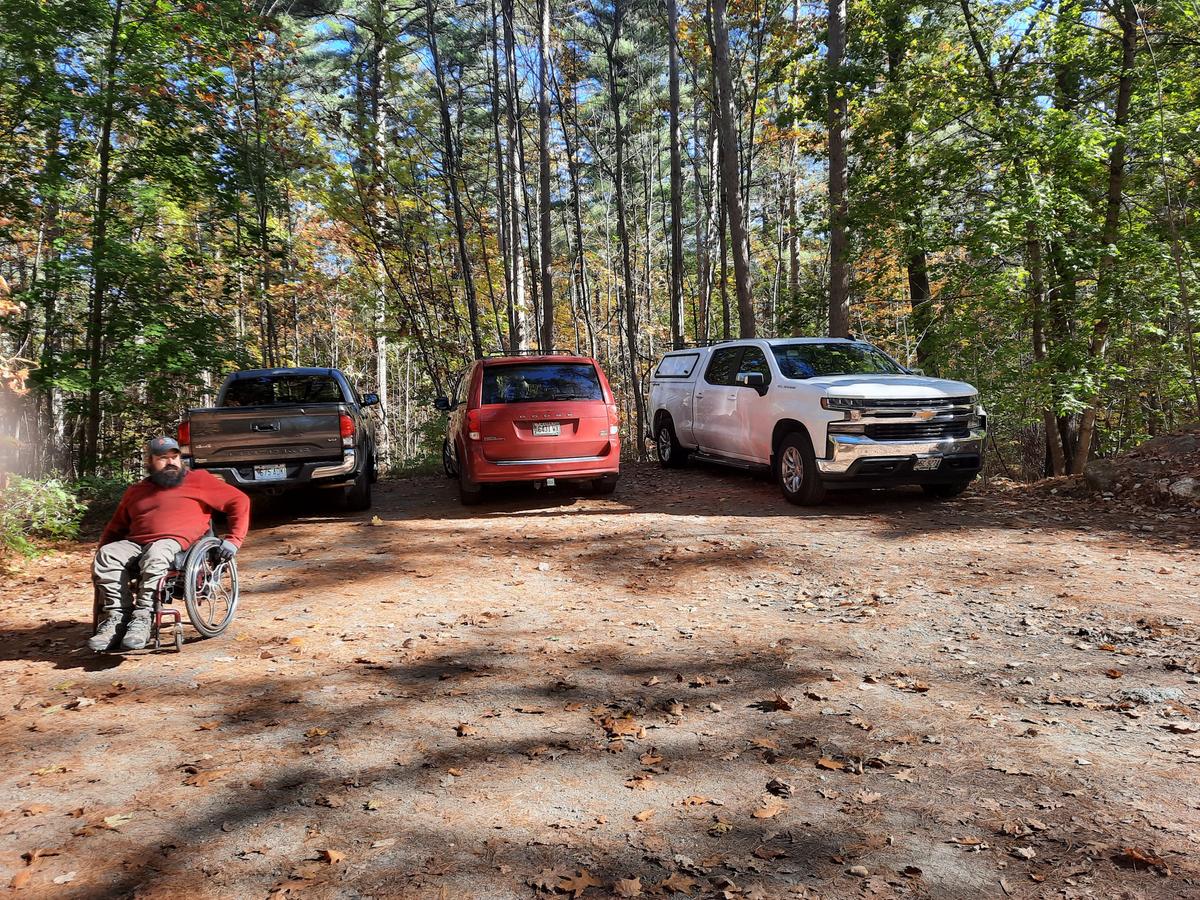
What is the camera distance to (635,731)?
3982 mm

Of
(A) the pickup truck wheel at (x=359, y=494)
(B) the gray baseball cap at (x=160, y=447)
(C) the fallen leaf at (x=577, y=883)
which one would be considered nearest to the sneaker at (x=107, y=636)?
(B) the gray baseball cap at (x=160, y=447)

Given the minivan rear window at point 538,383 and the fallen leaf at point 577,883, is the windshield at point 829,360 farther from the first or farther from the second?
the fallen leaf at point 577,883

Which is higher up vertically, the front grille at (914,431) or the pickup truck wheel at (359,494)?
the front grille at (914,431)

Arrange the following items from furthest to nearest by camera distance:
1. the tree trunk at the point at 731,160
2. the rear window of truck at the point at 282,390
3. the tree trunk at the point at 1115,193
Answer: the tree trunk at the point at 731,160, the tree trunk at the point at 1115,193, the rear window of truck at the point at 282,390

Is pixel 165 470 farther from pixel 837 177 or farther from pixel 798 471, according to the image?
pixel 837 177

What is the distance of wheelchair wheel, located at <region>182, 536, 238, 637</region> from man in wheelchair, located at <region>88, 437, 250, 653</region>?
0.37ft

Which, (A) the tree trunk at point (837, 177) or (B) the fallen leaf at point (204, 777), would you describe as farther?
(A) the tree trunk at point (837, 177)

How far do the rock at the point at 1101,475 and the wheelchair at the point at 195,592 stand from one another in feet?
31.8

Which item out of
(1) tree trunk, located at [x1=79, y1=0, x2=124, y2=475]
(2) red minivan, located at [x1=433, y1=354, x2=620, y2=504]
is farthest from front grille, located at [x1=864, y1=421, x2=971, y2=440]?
(1) tree trunk, located at [x1=79, y1=0, x2=124, y2=475]

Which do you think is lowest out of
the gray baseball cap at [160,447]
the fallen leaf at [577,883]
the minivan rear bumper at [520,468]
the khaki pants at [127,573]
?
the fallen leaf at [577,883]

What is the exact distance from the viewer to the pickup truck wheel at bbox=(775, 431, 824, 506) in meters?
9.30

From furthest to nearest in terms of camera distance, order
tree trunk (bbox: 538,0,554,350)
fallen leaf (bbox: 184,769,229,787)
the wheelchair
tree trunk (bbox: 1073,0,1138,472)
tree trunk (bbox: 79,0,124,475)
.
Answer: tree trunk (bbox: 538,0,554,350) → tree trunk (bbox: 1073,0,1138,472) → tree trunk (bbox: 79,0,124,475) → the wheelchair → fallen leaf (bbox: 184,769,229,787)

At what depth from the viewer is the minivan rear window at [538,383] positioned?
9.69 m

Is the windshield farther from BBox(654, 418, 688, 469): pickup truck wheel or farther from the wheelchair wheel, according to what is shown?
the wheelchair wheel
